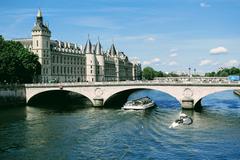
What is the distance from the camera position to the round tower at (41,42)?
112 metres

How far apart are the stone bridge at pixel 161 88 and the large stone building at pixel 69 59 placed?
30178 millimetres

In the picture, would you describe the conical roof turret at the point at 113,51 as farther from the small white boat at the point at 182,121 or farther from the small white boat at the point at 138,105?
the small white boat at the point at 182,121

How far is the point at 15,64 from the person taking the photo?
85000mm

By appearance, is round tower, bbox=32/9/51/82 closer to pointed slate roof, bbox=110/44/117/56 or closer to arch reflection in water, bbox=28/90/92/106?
arch reflection in water, bbox=28/90/92/106

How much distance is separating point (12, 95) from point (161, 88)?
30633mm

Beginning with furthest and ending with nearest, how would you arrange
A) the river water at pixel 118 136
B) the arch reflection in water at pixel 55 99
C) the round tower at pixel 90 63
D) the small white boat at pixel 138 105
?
the round tower at pixel 90 63 < the arch reflection in water at pixel 55 99 < the small white boat at pixel 138 105 < the river water at pixel 118 136

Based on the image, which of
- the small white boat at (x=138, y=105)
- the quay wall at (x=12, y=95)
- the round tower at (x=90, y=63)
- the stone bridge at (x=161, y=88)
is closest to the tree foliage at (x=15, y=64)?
the quay wall at (x=12, y=95)

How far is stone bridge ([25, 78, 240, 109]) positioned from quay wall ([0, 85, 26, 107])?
1099mm

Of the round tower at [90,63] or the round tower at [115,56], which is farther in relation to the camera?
the round tower at [115,56]

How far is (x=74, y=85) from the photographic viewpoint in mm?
79438

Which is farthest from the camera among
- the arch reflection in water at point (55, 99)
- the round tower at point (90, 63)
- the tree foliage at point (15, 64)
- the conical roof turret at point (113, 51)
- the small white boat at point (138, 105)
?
the conical roof turret at point (113, 51)

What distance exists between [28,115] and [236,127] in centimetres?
3184

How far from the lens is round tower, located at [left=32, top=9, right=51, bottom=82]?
367ft

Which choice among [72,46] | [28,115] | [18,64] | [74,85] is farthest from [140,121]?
[72,46]
